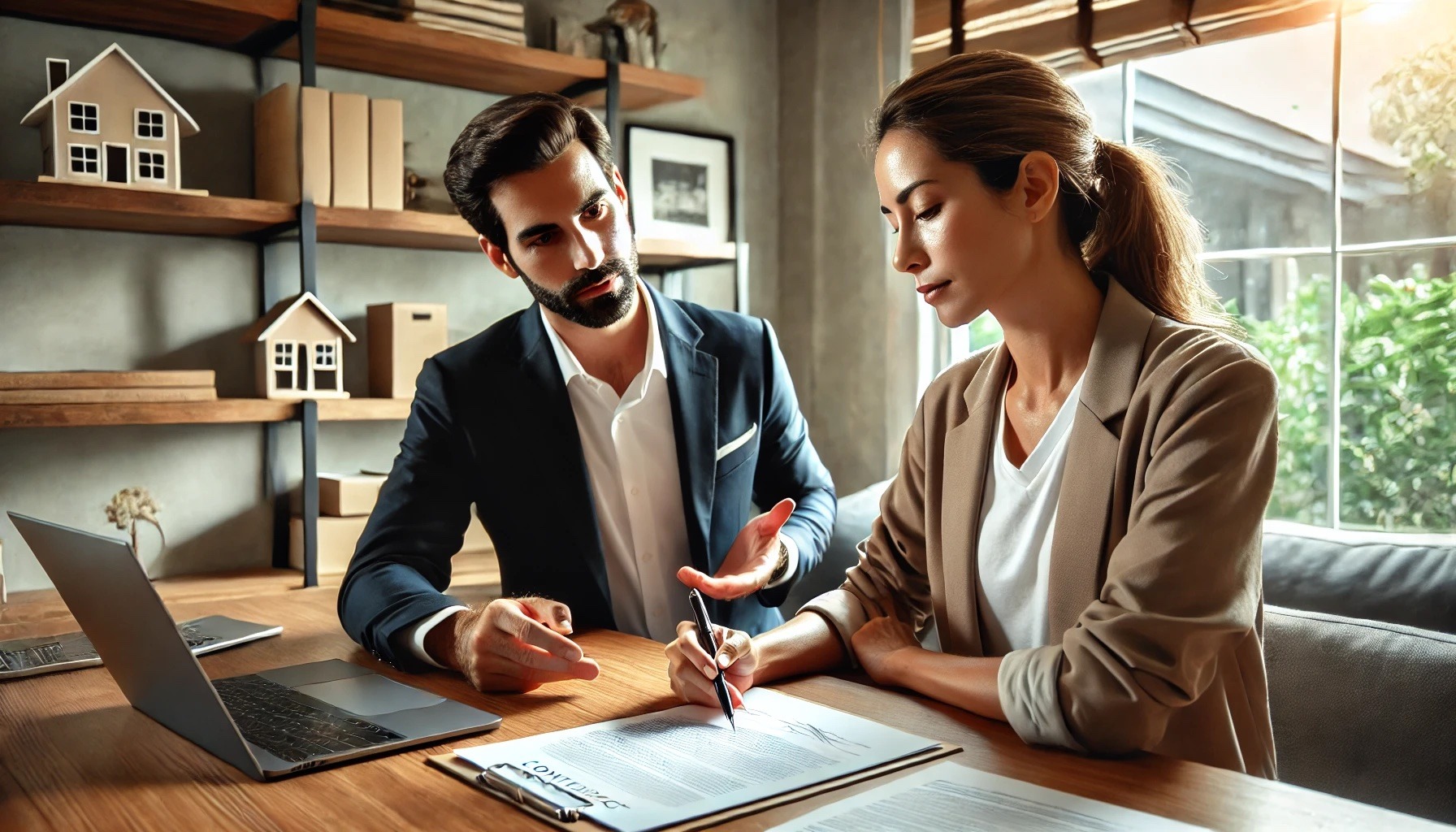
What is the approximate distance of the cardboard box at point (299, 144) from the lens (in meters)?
2.58

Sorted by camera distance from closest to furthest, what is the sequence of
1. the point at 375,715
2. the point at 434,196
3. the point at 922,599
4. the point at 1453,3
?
→ the point at 375,715 < the point at 922,599 < the point at 1453,3 < the point at 434,196

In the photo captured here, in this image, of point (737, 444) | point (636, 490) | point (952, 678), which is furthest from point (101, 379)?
point (952, 678)

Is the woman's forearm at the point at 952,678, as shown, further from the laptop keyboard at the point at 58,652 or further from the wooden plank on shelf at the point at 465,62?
the wooden plank on shelf at the point at 465,62

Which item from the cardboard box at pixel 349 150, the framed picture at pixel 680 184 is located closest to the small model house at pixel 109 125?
the cardboard box at pixel 349 150

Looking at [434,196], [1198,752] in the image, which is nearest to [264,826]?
[1198,752]

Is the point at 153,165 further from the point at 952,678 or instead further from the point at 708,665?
the point at 952,678

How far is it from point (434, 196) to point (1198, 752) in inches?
95.9

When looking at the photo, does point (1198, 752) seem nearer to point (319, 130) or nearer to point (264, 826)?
point (264, 826)

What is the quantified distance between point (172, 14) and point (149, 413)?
2.93ft

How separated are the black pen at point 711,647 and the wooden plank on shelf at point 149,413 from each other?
1681 millimetres

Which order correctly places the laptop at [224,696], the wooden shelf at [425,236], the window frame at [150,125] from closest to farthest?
the laptop at [224,696]
the window frame at [150,125]
the wooden shelf at [425,236]

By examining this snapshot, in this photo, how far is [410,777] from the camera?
1001 mm

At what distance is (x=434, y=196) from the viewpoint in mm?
3033

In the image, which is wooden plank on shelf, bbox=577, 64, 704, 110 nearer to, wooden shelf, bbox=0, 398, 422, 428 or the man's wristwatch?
wooden shelf, bbox=0, 398, 422, 428
